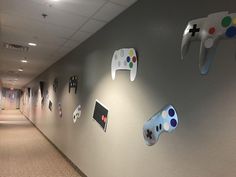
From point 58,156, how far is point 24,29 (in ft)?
11.1

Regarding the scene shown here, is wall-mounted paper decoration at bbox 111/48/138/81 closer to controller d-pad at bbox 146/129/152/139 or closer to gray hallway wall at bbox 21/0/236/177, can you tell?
gray hallway wall at bbox 21/0/236/177

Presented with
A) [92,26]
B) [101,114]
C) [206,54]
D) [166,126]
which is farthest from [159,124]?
[92,26]

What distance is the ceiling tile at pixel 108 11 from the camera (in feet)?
9.74

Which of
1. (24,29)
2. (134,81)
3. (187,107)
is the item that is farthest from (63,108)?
(187,107)

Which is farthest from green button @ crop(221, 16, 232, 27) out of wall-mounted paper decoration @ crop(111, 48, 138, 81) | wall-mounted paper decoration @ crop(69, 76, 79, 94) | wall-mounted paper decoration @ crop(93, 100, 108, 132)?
wall-mounted paper decoration @ crop(69, 76, 79, 94)

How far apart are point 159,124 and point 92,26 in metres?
2.38

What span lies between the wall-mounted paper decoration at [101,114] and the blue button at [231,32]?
7.35ft

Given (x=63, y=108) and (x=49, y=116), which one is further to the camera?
(x=49, y=116)

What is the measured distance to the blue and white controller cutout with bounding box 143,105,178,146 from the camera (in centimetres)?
204

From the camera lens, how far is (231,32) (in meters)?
1.59

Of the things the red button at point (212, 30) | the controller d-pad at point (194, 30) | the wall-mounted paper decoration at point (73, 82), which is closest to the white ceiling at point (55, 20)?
the wall-mounted paper decoration at point (73, 82)

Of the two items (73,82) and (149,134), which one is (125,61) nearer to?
(149,134)

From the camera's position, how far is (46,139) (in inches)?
309

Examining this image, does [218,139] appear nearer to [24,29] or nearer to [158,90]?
[158,90]
